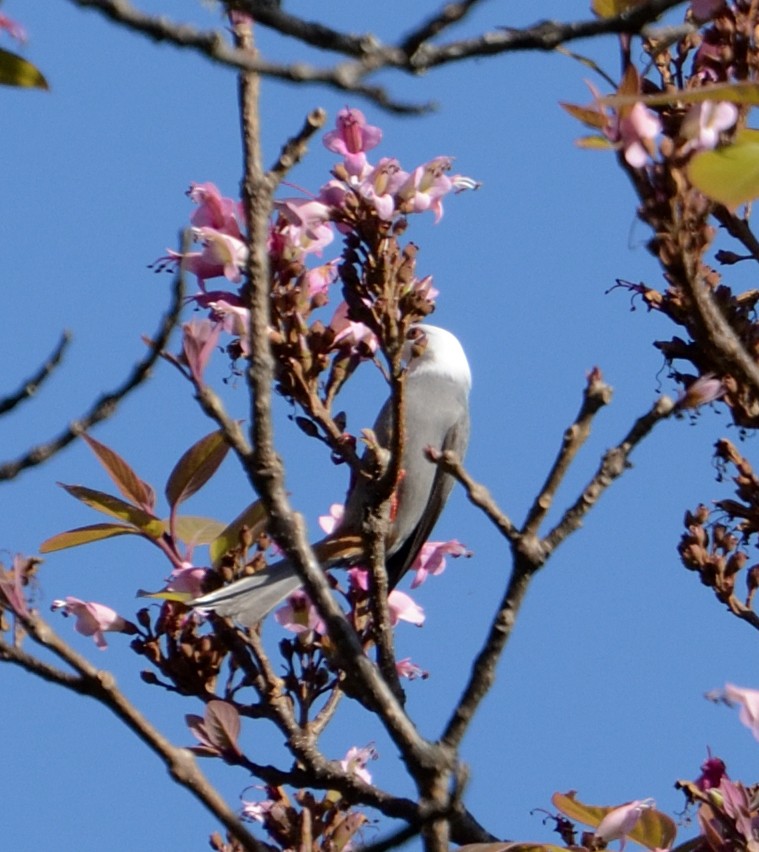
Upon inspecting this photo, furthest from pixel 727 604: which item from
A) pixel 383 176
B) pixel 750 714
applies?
pixel 383 176

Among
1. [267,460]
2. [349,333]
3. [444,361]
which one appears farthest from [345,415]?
[444,361]

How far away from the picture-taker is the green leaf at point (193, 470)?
11.1 feet

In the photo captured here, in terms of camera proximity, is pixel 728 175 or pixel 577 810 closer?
pixel 728 175

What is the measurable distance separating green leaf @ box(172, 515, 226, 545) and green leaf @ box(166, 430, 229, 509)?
2.0 inches

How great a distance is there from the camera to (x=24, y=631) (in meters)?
2.48

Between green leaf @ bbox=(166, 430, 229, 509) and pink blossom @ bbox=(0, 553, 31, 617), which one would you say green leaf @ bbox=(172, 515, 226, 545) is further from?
pink blossom @ bbox=(0, 553, 31, 617)

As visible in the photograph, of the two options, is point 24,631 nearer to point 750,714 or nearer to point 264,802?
point 264,802

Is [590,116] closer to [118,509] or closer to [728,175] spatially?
[728,175]

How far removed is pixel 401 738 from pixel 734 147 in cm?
94

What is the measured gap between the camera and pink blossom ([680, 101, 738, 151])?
2.35 m

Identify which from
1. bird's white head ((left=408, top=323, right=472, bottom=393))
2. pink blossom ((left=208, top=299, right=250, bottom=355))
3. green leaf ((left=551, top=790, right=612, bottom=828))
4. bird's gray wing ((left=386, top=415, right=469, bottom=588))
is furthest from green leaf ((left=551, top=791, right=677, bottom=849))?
bird's white head ((left=408, top=323, right=472, bottom=393))

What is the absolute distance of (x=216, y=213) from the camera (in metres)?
3.14

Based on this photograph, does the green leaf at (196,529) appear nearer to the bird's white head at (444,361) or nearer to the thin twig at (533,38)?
the thin twig at (533,38)

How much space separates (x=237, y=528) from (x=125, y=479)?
28cm
